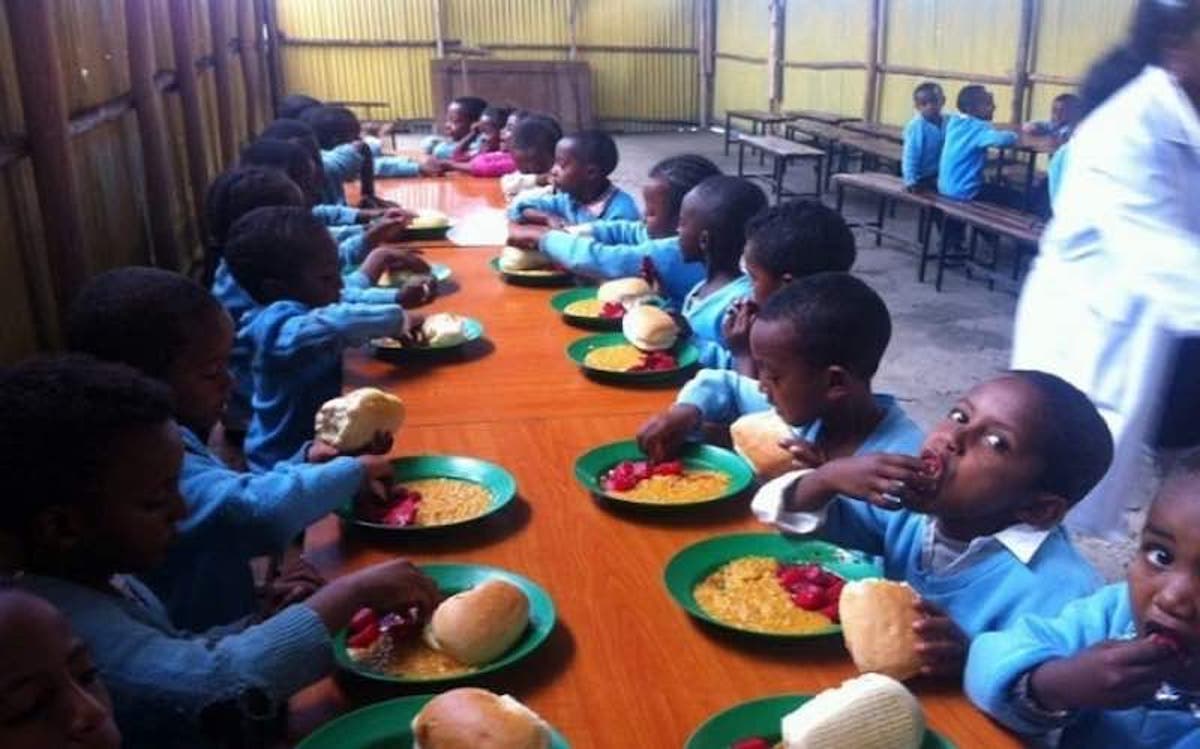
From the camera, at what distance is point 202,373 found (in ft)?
5.56

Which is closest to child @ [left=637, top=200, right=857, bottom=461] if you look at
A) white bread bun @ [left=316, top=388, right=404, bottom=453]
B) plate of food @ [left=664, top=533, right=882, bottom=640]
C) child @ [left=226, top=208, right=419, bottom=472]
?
plate of food @ [left=664, top=533, right=882, bottom=640]

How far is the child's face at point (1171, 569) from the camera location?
1.03 meters

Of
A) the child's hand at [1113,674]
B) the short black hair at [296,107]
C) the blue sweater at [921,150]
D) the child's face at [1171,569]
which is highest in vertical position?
the short black hair at [296,107]

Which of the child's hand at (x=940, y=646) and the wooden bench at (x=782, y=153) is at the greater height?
the child's hand at (x=940, y=646)

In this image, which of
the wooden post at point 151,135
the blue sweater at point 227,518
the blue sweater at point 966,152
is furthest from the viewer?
the blue sweater at point 966,152

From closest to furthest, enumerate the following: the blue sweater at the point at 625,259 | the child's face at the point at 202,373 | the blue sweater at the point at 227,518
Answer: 1. the blue sweater at the point at 227,518
2. the child's face at the point at 202,373
3. the blue sweater at the point at 625,259

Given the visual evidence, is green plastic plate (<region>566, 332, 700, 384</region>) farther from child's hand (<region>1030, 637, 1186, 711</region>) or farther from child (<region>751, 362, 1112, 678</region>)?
child's hand (<region>1030, 637, 1186, 711</region>)

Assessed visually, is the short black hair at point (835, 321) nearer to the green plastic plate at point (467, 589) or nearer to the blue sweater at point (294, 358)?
the green plastic plate at point (467, 589)

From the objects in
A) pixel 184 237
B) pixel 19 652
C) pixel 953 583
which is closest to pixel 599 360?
pixel 953 583

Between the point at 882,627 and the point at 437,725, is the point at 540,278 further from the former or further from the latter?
the point at 437,725

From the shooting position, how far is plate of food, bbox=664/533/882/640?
1.33 metres

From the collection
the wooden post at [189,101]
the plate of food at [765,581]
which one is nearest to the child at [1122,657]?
the plate of food at [765,581]

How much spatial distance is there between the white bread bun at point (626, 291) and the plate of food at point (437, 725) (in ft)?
5.67

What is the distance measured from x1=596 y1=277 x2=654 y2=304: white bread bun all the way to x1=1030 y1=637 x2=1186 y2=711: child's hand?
5.87ft
